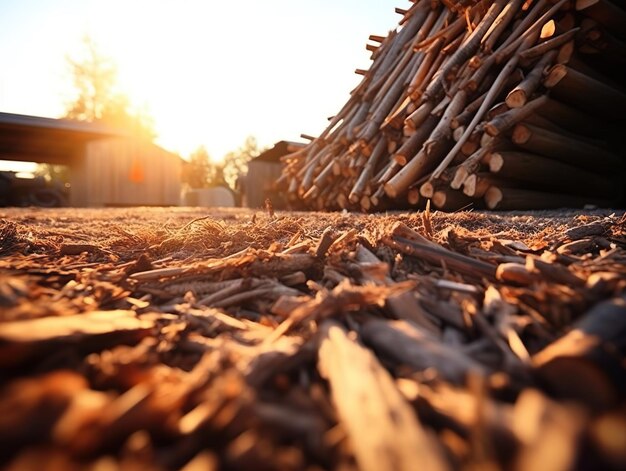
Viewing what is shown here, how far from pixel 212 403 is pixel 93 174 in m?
19.4

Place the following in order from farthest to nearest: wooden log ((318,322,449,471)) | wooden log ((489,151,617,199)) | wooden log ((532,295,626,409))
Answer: wooden log ((489,151,617,199)), wooden log ((532,295,626,409)), wooden log ((318,322,449,471))

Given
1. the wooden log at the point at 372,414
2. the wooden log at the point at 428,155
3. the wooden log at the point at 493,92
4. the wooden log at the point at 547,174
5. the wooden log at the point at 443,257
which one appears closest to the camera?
the wooden log at the point at 372,414

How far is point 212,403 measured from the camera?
66 cm

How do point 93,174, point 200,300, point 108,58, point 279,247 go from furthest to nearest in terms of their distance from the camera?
point 108,58, point 93,174, point 279,247, point 200,300

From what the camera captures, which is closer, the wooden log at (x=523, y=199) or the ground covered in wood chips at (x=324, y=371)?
the ground covered in wood chips at (x=324, y=371)

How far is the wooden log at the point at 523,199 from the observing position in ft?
14.7

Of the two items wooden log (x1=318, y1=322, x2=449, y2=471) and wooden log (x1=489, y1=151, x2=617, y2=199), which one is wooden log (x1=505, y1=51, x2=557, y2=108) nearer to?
wooden log (x1=489, y1=151, x2=617, y2=199)

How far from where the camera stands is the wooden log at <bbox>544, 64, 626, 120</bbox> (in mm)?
4203

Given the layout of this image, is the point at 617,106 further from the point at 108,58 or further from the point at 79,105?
the point at 79,105

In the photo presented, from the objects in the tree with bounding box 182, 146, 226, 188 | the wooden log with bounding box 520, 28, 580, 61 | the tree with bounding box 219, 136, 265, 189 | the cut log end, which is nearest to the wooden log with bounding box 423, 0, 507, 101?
the wooden log with bounding box 520, 28, 580, 61

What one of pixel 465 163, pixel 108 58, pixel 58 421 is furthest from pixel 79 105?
pixel 58 421

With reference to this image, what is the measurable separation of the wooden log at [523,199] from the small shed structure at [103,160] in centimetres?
1713

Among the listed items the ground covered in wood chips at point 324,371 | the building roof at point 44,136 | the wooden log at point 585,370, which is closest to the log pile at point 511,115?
the ground covered in wood chips at point 324,371

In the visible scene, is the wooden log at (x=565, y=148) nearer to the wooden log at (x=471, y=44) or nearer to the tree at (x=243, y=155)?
the wooden log at (x=471, y=44)
